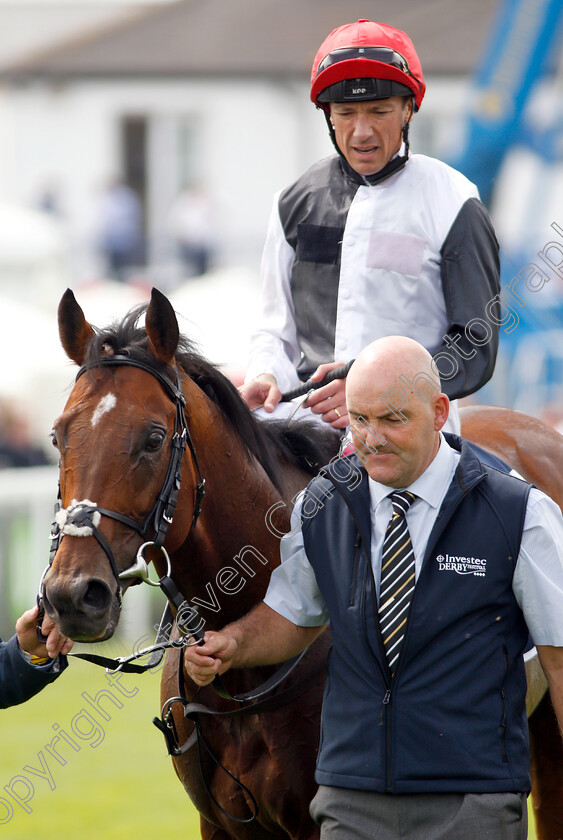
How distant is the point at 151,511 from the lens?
115 inches

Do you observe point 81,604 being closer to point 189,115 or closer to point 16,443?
point 16,443

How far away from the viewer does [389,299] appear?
3686 millimetres

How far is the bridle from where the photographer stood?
2.77 meters

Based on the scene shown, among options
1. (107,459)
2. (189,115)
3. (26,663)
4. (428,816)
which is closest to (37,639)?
(26,663)

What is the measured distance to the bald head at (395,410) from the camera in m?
2.79

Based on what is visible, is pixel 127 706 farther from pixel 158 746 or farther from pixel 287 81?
pixel 287 81

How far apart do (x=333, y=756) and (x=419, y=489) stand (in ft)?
2.18

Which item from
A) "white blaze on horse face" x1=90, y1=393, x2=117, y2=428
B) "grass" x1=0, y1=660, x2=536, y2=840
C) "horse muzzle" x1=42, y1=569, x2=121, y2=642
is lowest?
"grass" x1=0, y1=660, x2=536, y2=840

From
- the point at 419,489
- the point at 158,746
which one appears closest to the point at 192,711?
the point at 419,489

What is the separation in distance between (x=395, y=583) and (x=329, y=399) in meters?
0.93

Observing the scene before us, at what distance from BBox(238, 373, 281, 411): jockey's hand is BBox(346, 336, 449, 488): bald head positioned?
0.93 metres

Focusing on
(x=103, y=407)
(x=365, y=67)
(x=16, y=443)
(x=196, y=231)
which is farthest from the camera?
(x=196, y=231)

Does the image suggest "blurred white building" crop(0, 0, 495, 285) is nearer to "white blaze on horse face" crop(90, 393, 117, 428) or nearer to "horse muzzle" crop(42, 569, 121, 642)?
"white blaze on horse face" crop(90, 393, 117, 428)

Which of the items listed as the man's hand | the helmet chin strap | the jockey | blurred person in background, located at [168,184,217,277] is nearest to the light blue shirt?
the man's hand
